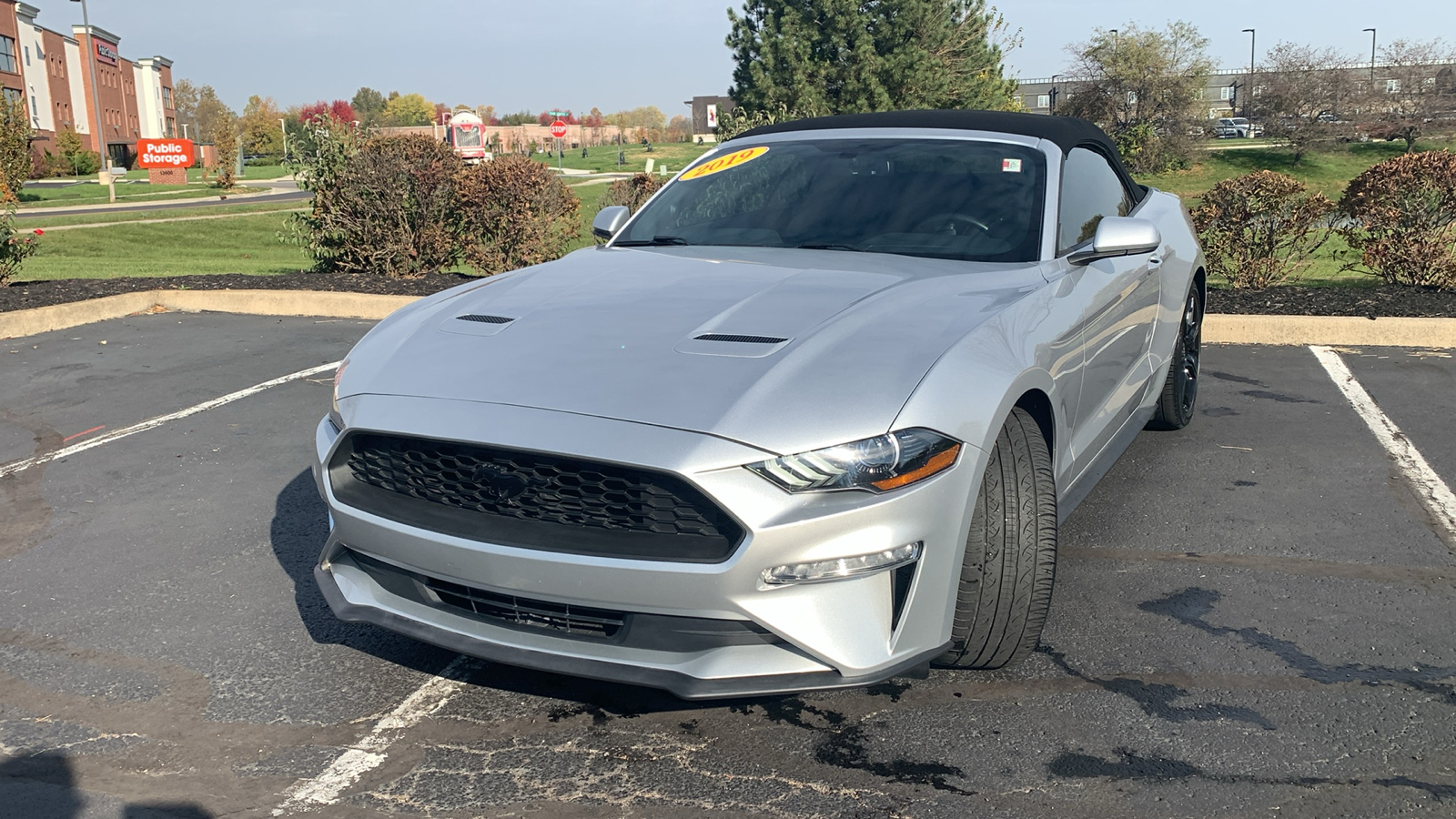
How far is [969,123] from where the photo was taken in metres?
4.80

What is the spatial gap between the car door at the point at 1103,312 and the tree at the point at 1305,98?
51.7 metres

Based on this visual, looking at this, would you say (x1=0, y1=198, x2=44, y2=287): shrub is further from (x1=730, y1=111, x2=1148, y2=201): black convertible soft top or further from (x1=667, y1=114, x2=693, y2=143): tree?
(x1=667, y1=114, x2=693, y2=143): tree

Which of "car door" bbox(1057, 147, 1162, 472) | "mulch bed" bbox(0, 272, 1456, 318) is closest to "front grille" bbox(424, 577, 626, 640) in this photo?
"car door" bbox(1057, 147, 1162, 472)

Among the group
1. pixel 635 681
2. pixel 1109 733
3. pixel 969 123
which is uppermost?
pixel 969 123

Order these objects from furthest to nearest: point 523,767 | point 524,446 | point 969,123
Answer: point 969,123
point 523,767
point 524,446

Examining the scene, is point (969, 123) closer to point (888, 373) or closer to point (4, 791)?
point (888, 373)

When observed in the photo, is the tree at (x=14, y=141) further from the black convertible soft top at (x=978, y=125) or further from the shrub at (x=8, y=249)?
the black convertible soft top at (x=978, y=125)

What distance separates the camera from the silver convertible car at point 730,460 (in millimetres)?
2691

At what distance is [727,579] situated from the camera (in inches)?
104

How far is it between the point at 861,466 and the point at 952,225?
5.78 ft

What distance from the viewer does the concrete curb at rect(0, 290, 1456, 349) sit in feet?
29.0

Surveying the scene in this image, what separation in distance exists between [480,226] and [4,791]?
10.4 meters

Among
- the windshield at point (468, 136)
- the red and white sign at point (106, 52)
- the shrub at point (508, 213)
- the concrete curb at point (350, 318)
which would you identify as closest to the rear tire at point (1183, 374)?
the concrete curb at point (350, 318)

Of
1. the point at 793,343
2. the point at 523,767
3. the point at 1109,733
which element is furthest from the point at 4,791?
the point at 1109,733
